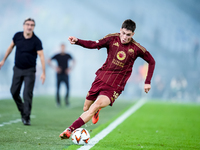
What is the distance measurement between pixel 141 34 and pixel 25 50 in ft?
87.7

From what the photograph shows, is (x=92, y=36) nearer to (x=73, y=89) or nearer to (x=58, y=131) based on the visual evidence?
(x=73, y=89)

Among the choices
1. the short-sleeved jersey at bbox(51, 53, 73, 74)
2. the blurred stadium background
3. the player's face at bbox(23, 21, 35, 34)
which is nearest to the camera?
the player's face at bbox(23, 21, 35, 34)

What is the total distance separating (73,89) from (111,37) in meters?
26.8

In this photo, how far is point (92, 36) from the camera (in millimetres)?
31531

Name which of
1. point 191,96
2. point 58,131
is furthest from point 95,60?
point 58,131

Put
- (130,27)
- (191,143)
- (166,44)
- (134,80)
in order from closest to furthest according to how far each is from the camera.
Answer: (130,27)
(191,143)
(134,80)
(166,44)

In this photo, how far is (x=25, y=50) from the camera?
7.49 meters

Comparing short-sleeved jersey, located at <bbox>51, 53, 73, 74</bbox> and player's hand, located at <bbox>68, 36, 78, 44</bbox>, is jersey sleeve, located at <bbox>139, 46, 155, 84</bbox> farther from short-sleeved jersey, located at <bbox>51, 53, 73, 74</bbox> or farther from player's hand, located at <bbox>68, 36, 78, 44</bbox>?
short-sleeved jersey, located at <bbox>51, 53, 73, 74</bbox>

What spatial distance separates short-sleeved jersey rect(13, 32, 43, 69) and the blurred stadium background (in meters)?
19.9

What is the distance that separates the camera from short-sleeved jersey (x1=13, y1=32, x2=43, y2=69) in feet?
24.6

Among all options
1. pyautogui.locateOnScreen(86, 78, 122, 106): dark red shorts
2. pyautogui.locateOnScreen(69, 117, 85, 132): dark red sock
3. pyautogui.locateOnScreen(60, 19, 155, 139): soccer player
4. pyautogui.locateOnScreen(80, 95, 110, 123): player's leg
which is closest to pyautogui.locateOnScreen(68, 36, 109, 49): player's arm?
pyautogui.locateOnScreen(60, 19, 155, 139): soccer player

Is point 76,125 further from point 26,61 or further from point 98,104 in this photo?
point 26,61

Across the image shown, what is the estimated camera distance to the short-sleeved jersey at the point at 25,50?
748 centimetres

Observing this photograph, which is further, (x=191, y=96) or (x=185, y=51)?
(x=185, y=51)
